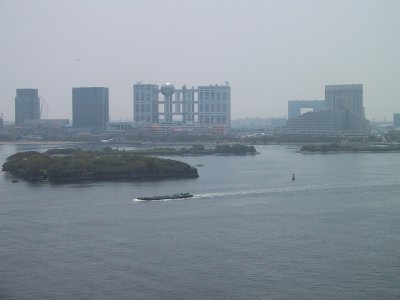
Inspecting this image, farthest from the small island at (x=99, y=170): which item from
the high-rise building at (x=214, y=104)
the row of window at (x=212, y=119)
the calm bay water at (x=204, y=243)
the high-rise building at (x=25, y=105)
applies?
the high-rise building at (x=25, y=105)

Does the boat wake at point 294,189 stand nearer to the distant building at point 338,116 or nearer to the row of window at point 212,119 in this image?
the distant building at point 338,116

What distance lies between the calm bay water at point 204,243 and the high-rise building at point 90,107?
22150 millimetres

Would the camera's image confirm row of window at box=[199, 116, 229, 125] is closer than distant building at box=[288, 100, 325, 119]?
Yes

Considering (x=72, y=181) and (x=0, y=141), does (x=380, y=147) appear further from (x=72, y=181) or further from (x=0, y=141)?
(x=0, y=141)

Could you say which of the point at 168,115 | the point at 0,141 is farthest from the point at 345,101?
the point at 0,141

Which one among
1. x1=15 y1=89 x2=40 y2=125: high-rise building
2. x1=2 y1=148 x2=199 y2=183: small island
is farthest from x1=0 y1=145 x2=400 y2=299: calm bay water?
x1=15 y1=89 x2=40 y2=125: high-rise building

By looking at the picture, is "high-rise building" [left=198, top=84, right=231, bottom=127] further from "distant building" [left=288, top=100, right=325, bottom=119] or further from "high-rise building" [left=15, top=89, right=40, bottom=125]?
"distant building" [left=288, top=100, right=325, bottom=119]

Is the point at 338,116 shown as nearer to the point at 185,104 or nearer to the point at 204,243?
the point at 185,104

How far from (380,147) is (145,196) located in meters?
12.0

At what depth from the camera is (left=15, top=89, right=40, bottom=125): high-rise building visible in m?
33.3

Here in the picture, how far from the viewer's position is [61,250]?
4746 millimetres

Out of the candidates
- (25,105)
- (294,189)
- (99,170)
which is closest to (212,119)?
(25,105)

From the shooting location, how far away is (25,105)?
111 ft

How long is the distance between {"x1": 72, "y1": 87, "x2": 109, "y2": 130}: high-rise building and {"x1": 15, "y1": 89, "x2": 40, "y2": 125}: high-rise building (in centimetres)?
370
